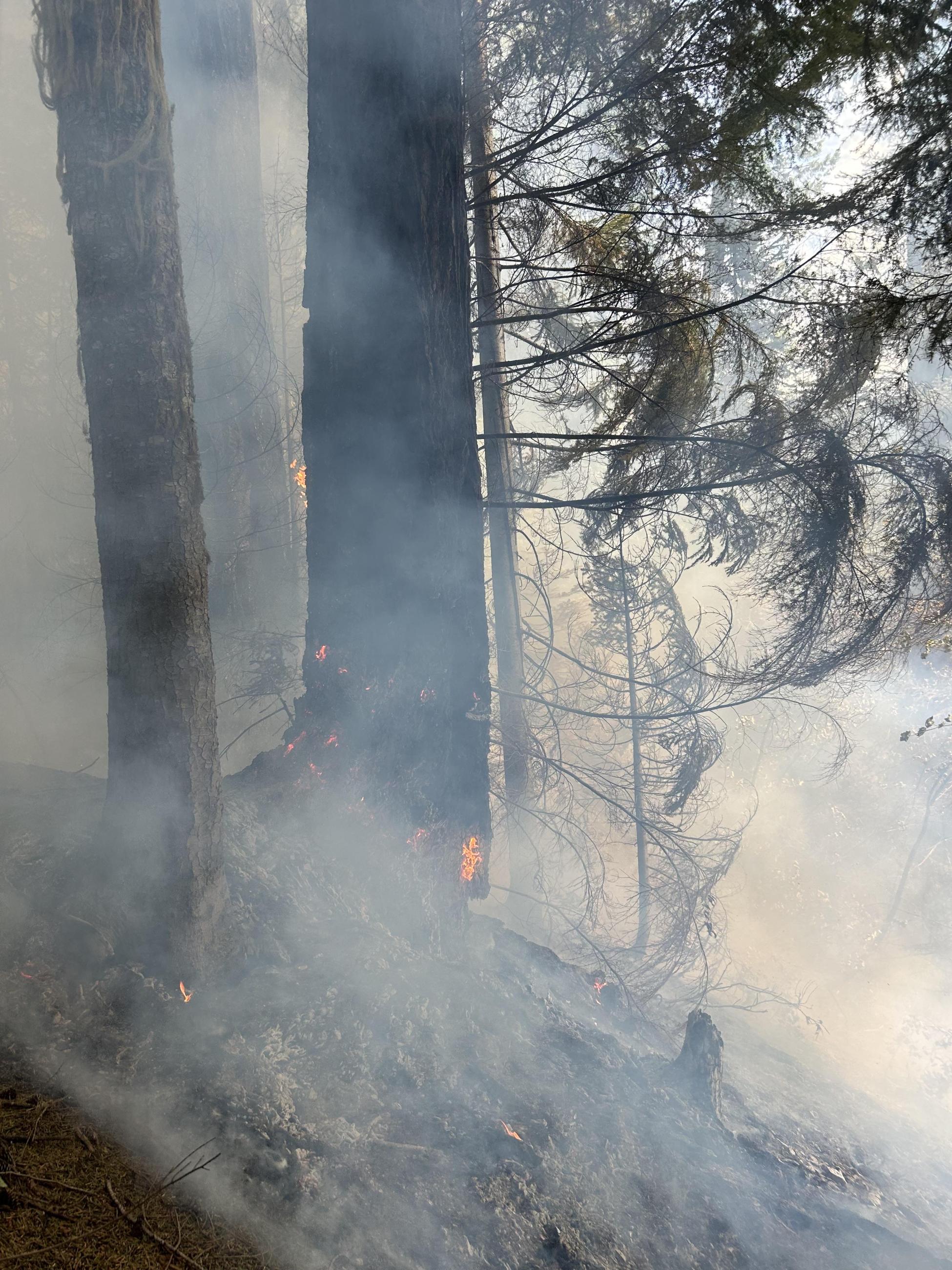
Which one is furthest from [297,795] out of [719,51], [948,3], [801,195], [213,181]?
[213,181]

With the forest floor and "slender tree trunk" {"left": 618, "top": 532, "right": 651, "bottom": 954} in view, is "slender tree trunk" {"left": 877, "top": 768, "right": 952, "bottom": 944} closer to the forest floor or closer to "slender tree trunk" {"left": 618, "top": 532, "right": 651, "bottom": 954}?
"slender tree trunk" {"left": 618, "top": 532, "right": 651, "bottom": 954}

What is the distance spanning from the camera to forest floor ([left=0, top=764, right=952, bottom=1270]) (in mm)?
2770

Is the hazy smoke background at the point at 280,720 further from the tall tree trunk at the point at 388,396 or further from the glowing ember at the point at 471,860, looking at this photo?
the glowing ember at the point at 471,860

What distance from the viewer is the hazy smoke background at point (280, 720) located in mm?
12703

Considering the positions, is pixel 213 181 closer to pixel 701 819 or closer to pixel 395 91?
pixel 395 91

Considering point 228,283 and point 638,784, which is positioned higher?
point 228,283

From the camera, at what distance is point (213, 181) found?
11.2m

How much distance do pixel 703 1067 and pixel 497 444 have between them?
20.9 ft

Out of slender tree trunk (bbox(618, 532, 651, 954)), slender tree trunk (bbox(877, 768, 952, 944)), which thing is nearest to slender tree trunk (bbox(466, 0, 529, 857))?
slender tree trunk (bbox(618, 532, 651, 954))

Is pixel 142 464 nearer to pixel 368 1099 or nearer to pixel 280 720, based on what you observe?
pixel 368 1099

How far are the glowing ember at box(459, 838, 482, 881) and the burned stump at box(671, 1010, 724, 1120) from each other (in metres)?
1.77

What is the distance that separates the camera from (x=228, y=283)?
10.9 meters

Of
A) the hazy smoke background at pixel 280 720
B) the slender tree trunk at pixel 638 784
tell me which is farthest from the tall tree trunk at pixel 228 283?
the slender tree trunk at pixel 638 784

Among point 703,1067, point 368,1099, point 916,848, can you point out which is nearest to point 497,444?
point 703,1067
